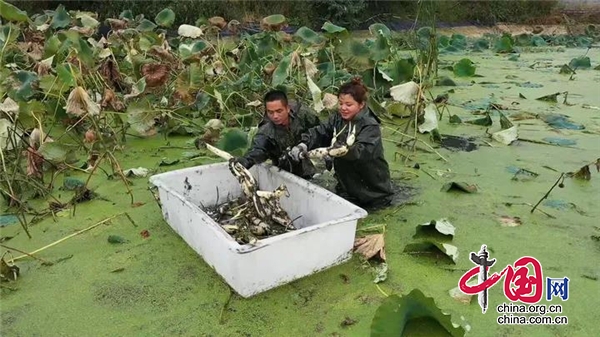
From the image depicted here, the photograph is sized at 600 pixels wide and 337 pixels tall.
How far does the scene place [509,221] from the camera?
2021 millimetres

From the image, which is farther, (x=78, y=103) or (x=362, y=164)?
(x=78, y=103)

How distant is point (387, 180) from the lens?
2117 millimetres

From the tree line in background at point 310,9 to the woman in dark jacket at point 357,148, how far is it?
5.94m

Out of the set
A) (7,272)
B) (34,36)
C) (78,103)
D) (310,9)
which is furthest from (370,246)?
→ (310,9)

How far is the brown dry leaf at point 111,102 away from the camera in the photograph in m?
2.78

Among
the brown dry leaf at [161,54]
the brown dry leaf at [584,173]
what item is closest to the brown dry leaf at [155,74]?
the brown dry leaf at [161,54]

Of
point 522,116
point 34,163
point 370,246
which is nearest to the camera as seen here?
point 370,246

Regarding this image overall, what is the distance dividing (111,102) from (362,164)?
4.86 ft

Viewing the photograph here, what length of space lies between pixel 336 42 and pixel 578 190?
5.55 feet

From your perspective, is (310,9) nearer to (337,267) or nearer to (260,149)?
(260,149)

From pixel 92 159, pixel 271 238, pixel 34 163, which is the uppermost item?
pixel 271 238

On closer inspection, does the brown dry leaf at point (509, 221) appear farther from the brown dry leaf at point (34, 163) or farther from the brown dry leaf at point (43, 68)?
the brown dry leaf at point (43, 68)

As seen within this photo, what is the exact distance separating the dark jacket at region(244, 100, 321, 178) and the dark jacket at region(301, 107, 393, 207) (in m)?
0.08

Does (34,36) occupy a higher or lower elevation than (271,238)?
lower
